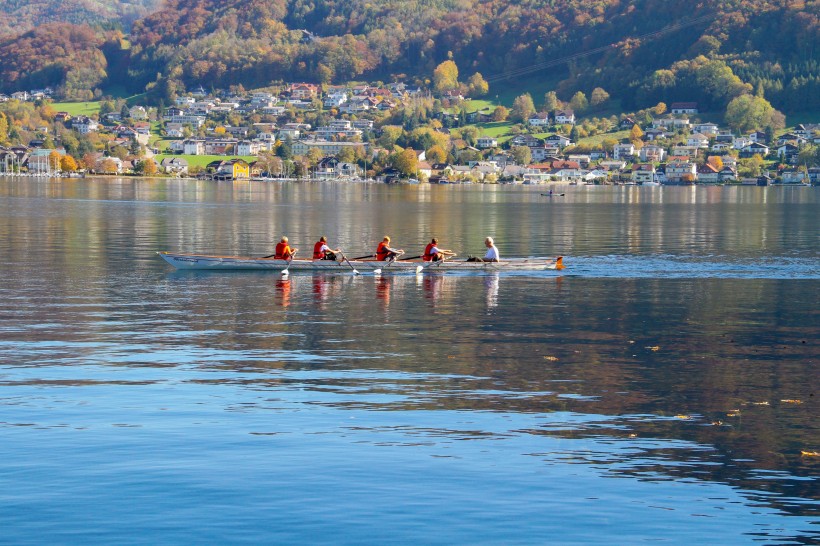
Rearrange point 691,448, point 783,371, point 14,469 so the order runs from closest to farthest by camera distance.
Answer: point 14,469
point 691,448
point 783,371

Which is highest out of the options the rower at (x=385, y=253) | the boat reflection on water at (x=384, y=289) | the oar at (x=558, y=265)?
the rower at (x=385, y=253)

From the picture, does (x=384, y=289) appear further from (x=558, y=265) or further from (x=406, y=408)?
(x=406, y=408)

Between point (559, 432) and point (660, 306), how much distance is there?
17.8 meters

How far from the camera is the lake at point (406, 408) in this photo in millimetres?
14844

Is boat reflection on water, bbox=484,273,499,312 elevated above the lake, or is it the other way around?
boat reflection on water, bbox=484,273,499,312

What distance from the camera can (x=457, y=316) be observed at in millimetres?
33250

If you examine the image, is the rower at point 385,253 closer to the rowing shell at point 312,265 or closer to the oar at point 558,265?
the rowing shell at point 312,265

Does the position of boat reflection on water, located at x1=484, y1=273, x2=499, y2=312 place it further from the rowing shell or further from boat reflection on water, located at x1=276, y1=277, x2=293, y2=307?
boat reflection on water, located at x1=276, y1=277, x2=293, y2=307

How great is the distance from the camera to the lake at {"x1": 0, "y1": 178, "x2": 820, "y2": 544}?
14844 millimetres

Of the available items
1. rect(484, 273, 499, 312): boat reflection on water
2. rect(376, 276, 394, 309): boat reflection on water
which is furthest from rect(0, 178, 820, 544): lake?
rect(484, 273, 499, 312): boat reflection on water

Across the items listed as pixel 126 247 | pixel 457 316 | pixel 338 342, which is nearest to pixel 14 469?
pixel 338 342

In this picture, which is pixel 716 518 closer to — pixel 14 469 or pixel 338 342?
pixel 14 469

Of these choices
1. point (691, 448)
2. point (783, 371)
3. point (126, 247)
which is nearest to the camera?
point (691, 448)

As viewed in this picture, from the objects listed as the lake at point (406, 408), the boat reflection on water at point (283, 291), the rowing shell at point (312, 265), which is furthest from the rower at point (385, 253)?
the boat reflection on water at point (283, 291)
